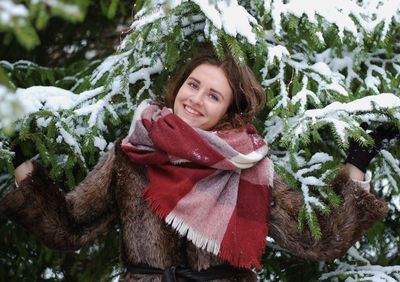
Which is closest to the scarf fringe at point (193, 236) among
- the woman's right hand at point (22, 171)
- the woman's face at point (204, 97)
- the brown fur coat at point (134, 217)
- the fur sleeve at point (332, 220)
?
the brown fur coat at point (134, 217)

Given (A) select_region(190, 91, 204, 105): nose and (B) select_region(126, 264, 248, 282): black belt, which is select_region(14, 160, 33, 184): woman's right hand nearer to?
(B) select_region(126, 264, 248, 282): black belt

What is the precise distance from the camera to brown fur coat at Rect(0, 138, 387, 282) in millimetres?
1844

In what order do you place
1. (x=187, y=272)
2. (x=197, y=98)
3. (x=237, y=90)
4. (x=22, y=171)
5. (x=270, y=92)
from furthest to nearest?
1. (x=270, y=92)
2. (x=237, y=90)
3. (x=197, y=98)
4. (x=187, y=272)
5. (x=22, y=171)

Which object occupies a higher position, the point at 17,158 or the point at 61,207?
the point at 17,158

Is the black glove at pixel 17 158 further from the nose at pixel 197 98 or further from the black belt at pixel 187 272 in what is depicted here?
the nose at pixel 197 98

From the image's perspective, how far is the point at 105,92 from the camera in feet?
8.13

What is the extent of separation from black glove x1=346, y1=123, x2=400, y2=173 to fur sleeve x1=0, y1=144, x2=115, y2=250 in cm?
125

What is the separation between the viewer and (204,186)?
200 cm

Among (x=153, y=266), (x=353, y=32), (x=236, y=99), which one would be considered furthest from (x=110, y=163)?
(x=353, y=32)

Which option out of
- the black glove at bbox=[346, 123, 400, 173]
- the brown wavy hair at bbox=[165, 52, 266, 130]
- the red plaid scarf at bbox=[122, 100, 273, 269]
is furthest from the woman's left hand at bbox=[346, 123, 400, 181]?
the brown wavy hair at bbox=[165, 52, 266, 130]

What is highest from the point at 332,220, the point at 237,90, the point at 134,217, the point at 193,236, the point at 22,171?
the point at 22,171

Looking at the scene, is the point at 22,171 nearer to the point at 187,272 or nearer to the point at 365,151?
the point at 187,272

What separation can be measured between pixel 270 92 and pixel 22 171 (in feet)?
5.11

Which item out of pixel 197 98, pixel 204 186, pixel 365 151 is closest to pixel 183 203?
pixel 204 186
